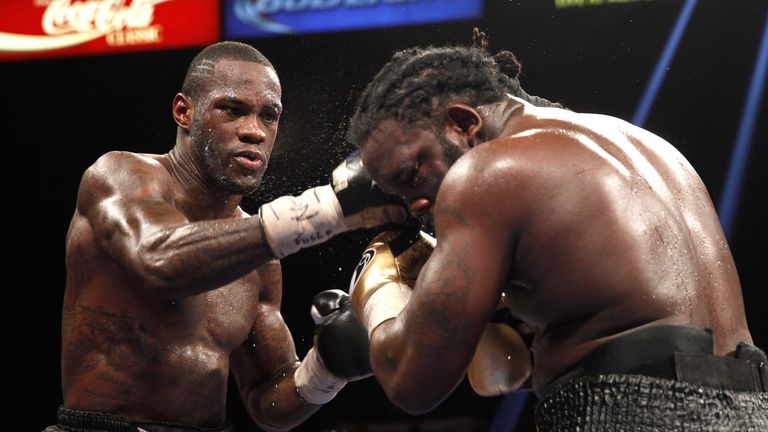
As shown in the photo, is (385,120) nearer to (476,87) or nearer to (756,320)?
(476,87)

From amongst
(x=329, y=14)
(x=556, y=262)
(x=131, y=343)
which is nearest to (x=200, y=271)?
(x=131, y=343)

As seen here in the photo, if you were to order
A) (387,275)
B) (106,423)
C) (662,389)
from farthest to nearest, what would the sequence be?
(106,423)
(387,275)
(662,389)

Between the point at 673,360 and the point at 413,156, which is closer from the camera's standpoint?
the point at 673,360

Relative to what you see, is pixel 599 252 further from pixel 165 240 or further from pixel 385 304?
pixel 165 240

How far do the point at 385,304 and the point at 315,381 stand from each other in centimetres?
80

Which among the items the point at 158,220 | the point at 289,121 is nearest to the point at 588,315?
the point at 158,220

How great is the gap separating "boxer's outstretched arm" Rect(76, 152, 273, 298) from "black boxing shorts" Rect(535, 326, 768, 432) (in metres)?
0.86

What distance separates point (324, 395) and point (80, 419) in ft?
2.27

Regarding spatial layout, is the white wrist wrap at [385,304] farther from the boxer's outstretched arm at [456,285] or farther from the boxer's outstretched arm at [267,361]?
the boxer's outstretched arm at [267,361]

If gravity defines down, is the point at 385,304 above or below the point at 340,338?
above

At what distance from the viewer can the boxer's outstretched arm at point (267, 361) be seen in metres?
2.75

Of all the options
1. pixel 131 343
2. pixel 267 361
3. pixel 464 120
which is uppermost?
pixel 464 120

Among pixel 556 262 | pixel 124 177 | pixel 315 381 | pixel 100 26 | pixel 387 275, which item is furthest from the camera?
pixel 100 26

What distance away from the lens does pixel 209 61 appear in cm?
276
